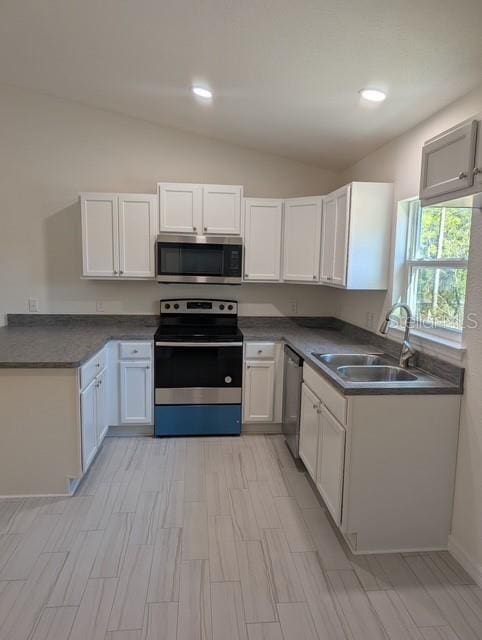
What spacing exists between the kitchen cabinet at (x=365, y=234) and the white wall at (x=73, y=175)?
1154 mm

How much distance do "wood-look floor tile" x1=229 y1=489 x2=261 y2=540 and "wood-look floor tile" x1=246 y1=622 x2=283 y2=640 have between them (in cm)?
55

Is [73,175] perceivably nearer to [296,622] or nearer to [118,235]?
[118,235]

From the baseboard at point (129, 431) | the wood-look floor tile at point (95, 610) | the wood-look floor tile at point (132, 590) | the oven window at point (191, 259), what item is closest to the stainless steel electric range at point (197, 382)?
the baseboard at point (129, 431)

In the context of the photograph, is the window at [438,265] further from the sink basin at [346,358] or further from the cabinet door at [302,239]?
the cabinet door at [302,239]

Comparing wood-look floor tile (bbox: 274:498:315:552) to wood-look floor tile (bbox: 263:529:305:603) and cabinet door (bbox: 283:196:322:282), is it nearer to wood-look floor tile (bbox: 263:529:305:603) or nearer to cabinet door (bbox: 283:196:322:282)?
wood-look floor tile (bbox: 263:529:305:603)

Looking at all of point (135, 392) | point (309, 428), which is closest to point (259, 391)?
point (309, 428)

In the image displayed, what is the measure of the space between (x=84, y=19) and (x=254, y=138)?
5.34 ft

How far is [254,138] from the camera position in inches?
139

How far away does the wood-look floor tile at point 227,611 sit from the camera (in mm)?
1642

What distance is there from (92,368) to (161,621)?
1.63 metres

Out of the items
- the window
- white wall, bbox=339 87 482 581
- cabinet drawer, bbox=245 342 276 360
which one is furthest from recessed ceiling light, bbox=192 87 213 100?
cabinet drawer, bbox=245 342 276 360

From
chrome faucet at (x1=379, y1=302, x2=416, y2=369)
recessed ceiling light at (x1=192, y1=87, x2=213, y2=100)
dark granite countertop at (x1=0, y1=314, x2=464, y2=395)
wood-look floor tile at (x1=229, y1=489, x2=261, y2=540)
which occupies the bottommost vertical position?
wood-look floor tile at (x1=229, y1=489, x2=261, y2=540)

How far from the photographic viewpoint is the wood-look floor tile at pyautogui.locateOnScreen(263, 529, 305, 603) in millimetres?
1845

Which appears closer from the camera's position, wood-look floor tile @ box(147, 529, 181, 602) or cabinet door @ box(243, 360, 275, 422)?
wood-look floor tile @ box(147, 529, 181, 602)
